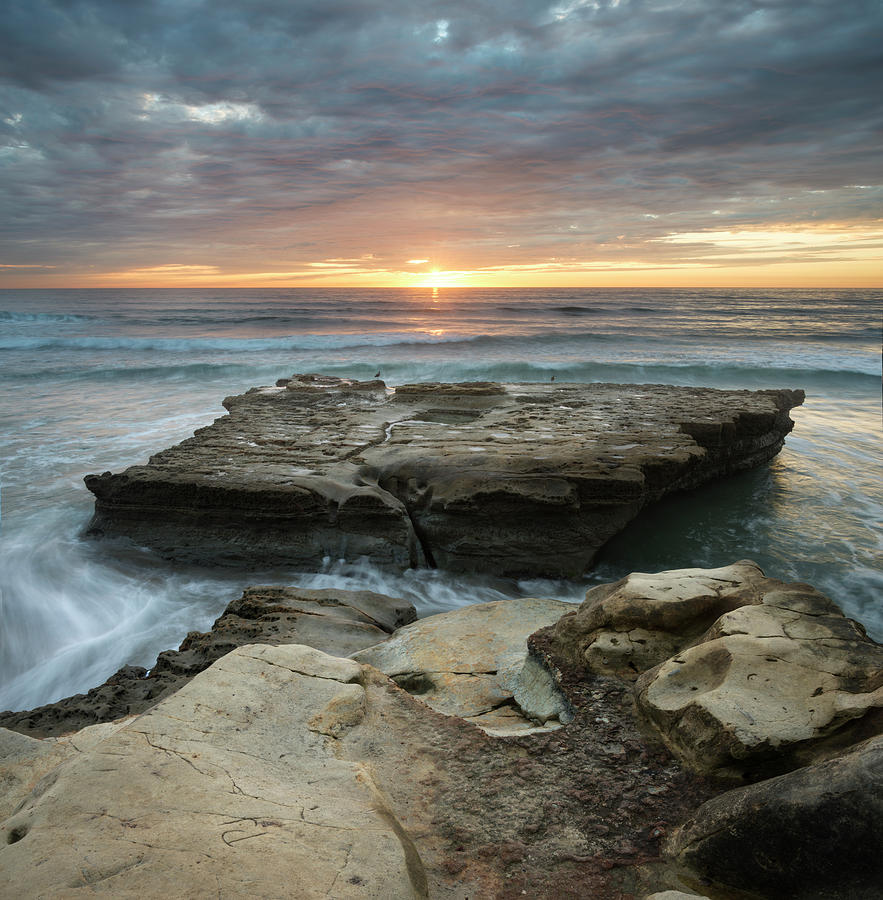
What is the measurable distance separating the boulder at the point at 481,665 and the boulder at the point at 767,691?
57 centimetres

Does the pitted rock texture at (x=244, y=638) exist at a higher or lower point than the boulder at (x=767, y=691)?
lower

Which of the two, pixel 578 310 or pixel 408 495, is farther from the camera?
pixel 578 310

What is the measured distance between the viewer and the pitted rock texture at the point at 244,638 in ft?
11.7

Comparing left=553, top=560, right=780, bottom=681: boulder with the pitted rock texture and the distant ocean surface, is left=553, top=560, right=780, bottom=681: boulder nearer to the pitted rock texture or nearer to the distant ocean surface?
the pitted rock texture

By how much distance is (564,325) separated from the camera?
109 ft

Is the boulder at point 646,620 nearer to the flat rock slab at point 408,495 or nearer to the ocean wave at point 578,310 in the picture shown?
the flat rock slab at point 408,495

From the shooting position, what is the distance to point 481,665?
3555 mm

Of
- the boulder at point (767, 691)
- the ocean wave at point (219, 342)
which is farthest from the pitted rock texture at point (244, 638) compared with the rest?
the ocean wave at point (219, 342)

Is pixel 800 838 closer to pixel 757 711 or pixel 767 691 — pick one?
pixel 757 711

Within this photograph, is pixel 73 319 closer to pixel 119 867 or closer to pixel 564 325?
pixel 564 325

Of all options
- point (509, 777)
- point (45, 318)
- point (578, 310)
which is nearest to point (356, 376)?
point (509, 777)

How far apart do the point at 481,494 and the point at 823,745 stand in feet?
12.9

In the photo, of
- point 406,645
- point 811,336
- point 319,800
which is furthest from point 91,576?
point 811,336

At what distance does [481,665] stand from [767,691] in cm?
160
